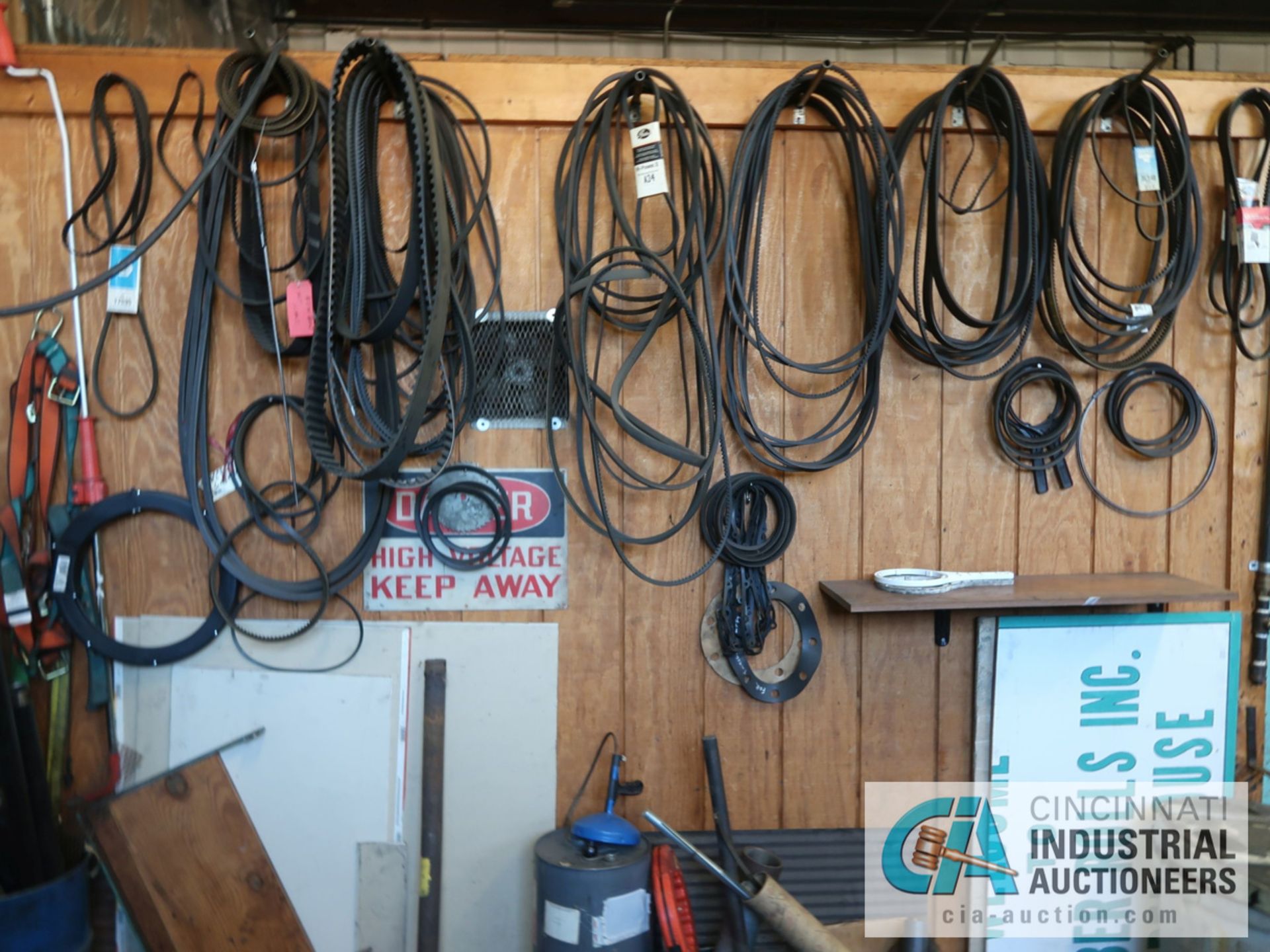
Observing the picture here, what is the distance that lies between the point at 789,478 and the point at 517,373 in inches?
24.4

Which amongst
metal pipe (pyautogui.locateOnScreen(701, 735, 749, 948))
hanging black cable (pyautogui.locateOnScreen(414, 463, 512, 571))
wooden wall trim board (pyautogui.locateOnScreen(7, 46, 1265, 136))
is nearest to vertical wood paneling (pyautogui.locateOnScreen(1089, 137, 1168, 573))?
wooden wall trim board (pyautogui.locateOnScreen(7, 46, 1265, 136))

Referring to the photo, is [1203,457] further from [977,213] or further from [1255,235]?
[977,213]

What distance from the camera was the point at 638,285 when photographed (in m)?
1.71

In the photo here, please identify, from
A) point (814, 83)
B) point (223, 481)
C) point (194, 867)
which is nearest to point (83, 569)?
point (223, 481)

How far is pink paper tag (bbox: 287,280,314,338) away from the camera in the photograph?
63.4 inches

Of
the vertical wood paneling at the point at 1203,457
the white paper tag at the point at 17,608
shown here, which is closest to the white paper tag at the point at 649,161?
the vertical wood paneling at the point at 1203,457

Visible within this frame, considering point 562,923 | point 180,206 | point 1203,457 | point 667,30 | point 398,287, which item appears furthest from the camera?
point 667,30

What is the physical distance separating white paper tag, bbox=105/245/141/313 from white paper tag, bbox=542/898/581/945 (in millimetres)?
1450

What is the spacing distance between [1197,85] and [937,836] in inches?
66.7

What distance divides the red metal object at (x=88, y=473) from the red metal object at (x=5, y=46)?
2.31 ft

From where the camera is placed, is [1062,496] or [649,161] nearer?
[649,161]

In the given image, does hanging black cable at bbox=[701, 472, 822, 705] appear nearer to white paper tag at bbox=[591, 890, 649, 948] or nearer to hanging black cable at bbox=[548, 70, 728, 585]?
hanging black cable at bbox=[548, 70, 728, 585]

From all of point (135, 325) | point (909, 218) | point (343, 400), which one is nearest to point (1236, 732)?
point (909, 218)

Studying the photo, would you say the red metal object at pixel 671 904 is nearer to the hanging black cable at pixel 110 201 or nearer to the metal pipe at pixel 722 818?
the metal pipe at pixel 722 818
